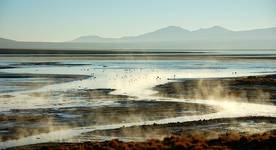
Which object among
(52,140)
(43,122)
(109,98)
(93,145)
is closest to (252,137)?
(93,145)

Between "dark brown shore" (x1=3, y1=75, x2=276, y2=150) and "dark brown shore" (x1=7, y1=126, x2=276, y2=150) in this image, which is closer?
"dark brown shore" (x1=7, y1=126, x2=276, y2=150)

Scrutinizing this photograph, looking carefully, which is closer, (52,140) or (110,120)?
(52,140)

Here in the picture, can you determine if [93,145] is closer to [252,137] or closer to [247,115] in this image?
[252,137]

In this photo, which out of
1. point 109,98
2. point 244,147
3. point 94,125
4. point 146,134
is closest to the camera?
point 244,147

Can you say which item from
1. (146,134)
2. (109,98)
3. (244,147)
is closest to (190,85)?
(109,98)

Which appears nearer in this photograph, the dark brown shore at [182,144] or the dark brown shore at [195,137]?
the dark brown shore at [182,144]

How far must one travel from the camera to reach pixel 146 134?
825 inches

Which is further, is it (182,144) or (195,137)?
(195,137)

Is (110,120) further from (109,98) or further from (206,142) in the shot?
(109,98)

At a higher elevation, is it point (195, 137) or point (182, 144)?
point (182, 144)

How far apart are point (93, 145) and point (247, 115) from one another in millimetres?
11339

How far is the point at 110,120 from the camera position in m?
24.7

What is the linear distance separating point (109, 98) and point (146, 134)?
1344 centimetres

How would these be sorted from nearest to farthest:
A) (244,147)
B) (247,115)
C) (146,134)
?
(244,147)
(146,134)
(247,115)
